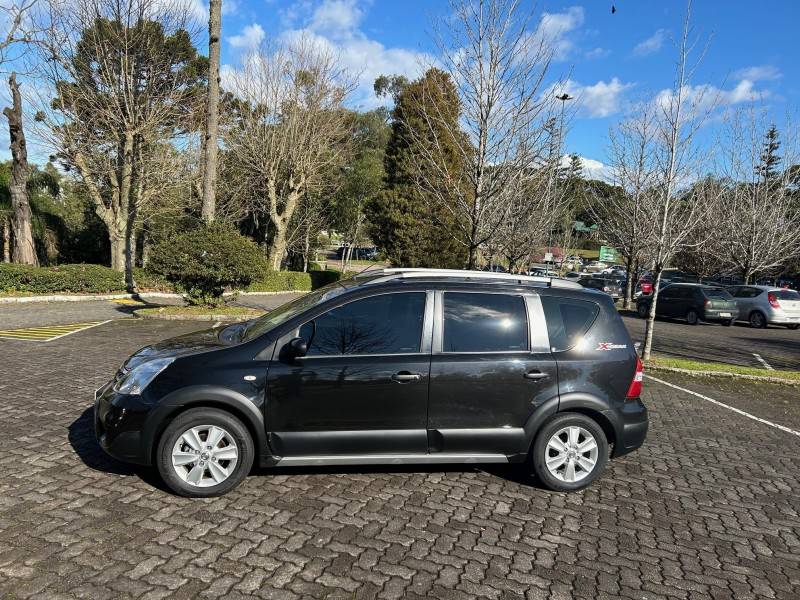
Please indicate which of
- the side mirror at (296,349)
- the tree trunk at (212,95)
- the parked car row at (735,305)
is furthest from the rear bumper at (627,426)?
the parked car row at (735,305)

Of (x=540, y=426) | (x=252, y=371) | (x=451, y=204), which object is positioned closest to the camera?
(x=252, y=371)

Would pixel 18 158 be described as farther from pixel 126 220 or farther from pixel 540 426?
pixel 540 426

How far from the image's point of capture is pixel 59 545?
3311mm

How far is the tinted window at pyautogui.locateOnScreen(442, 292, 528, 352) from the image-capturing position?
437cm

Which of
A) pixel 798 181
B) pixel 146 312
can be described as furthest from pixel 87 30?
pixel 798 181

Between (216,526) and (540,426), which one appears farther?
(540,426)

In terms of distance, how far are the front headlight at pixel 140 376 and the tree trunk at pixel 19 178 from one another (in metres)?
19.0

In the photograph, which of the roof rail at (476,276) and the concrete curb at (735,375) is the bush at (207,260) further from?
the roof rail at (476,276)

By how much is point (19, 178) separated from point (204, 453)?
816 inches

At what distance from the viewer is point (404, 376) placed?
13.7 feet

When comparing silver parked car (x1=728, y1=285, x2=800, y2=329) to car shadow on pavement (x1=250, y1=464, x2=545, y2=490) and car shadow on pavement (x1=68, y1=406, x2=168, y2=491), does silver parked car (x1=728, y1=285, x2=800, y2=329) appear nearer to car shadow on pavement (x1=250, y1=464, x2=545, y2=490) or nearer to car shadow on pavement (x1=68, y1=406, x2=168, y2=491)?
car shadow on pavement (x1=250, y1=464, x2=545, y2=490)

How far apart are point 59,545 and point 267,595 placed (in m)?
1.40

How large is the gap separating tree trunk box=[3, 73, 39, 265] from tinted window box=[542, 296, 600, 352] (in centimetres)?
2088

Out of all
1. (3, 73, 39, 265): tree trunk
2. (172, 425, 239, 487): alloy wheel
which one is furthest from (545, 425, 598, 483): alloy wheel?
(3, 73, 39, 265): tree trunk
